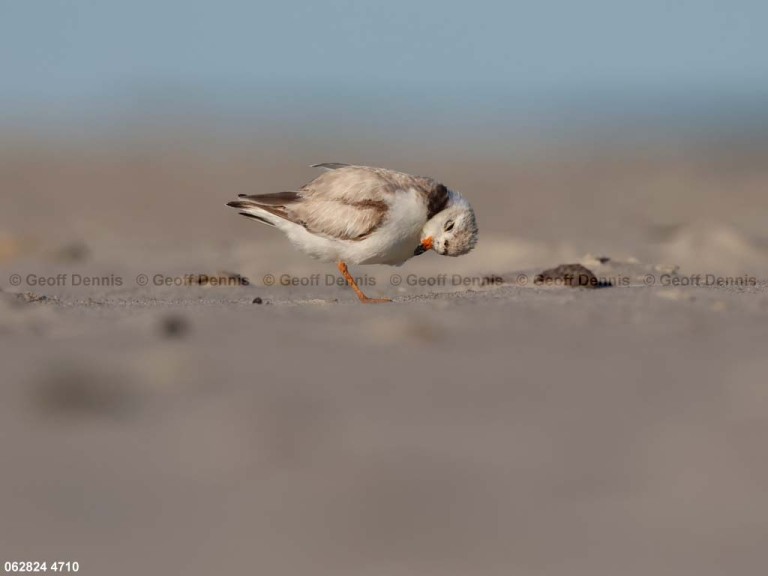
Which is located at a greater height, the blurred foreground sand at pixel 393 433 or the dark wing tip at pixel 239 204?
the dark wing tip at pixel 239 204

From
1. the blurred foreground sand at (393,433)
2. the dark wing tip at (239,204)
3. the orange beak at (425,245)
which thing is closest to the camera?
the blurred foreground sand at (393,433)

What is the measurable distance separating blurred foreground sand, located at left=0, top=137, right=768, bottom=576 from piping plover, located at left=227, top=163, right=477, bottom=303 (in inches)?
18.3

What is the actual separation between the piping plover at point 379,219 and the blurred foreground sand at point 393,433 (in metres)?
0.47

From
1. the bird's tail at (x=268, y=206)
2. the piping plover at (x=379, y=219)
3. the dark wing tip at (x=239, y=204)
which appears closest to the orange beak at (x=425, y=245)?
the piping plover at (x=379, y=219)

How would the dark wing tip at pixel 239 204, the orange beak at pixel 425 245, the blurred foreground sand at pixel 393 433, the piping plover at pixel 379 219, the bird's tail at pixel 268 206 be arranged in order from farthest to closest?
the dark wing tip at pixel 239 204 < the bird's tail at pixel 268 206 < the orange beak at pixel 425 245 < the piping plover at pixel 379 219 < the blurred foreground sand at pixel 393 433

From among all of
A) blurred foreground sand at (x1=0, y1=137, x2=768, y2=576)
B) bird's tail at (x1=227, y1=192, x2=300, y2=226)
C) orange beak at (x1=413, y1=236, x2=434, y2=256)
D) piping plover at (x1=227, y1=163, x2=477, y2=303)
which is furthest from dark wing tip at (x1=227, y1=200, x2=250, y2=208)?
orange beak at (x1=413, y1=236, x2=434, y2=256)

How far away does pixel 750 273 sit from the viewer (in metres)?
12.2

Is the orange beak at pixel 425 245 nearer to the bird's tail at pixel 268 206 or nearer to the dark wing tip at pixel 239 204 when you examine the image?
the bird's tail at pixel 268 206

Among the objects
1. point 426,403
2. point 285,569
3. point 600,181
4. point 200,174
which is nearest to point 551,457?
point 426,403

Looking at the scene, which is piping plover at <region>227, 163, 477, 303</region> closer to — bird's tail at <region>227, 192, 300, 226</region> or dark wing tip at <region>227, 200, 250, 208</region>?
bird's tail at <region>227, 192, 300, 226</region>

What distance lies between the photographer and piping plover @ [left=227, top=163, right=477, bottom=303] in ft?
28.8

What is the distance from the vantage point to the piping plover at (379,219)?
877 centimetres

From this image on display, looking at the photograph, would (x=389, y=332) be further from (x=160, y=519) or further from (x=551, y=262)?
(x=551, y=262)

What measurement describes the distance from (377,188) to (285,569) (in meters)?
5.05
